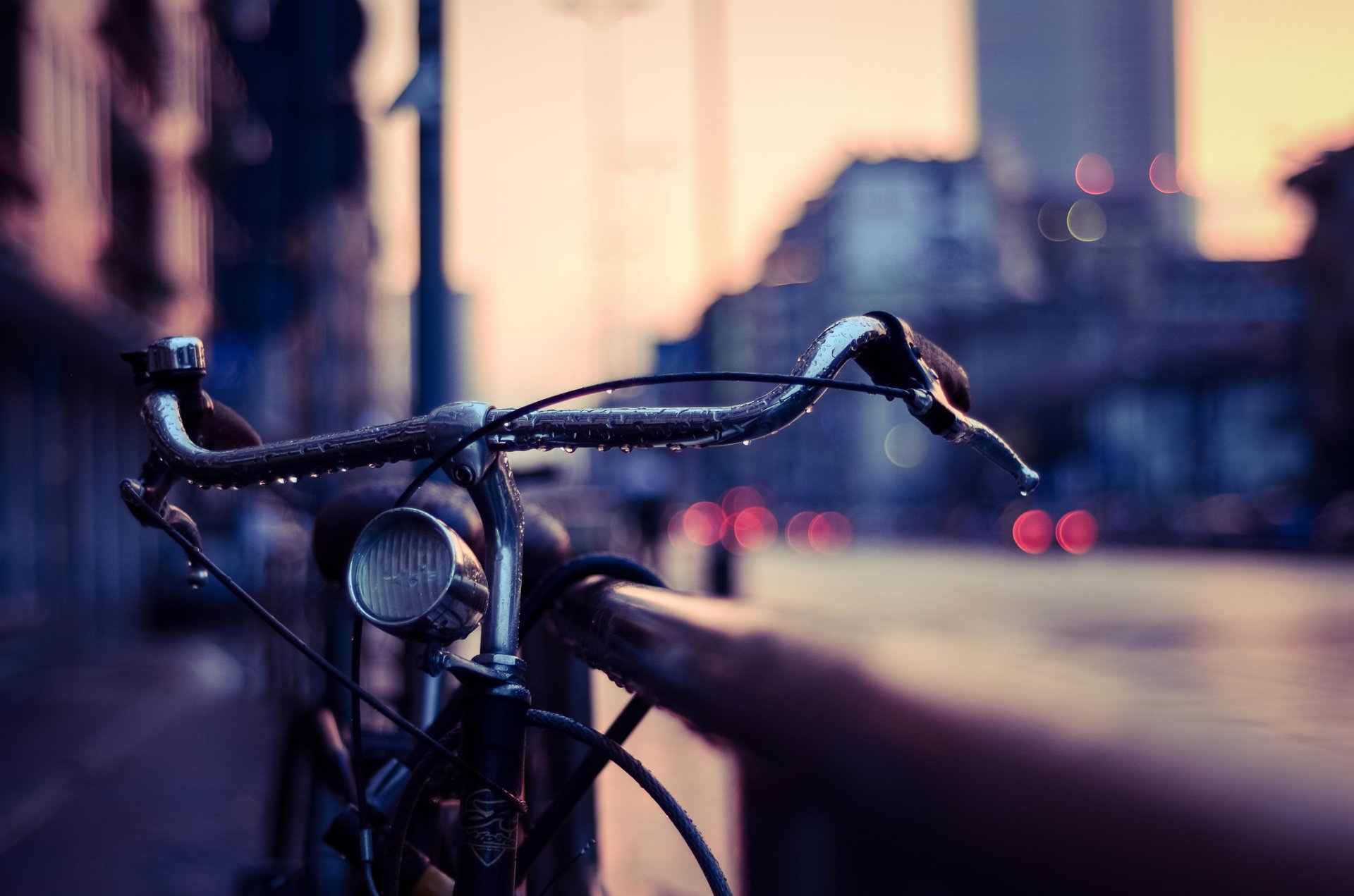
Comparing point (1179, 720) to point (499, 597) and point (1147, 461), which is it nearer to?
point (499, 597)

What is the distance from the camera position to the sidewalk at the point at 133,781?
216 inches

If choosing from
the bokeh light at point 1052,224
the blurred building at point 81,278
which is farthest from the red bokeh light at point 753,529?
the bokeh light at point 1052,224

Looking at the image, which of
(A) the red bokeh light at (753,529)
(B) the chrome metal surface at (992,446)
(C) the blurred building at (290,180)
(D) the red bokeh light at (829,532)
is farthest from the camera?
(D) the red bokeh light at (829,532)

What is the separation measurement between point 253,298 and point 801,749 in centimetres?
1144

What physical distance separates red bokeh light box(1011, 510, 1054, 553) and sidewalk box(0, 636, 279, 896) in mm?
22183

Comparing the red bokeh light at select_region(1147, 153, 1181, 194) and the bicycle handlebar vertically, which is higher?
the red bokeh light at select_region(1147, 153, 1181, 194)

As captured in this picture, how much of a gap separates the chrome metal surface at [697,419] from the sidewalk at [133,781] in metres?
4.07

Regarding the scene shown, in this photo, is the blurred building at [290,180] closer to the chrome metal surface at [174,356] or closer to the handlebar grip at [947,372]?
the chrome metal surface at [174,356]

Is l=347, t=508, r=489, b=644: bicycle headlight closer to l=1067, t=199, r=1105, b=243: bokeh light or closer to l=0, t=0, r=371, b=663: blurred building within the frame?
l=0, t=0, r=371, b=663: blurred building

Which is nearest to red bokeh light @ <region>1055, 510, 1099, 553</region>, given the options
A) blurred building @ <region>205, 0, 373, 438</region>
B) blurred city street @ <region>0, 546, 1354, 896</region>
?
blurred city street @ <region>0, 546, 1354, 896</region>

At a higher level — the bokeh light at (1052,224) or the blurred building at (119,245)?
the bokeh light at (1052,224)

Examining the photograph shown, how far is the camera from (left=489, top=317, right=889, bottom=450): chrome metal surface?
4.51 ft

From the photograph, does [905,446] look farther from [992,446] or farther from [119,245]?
[992,446]

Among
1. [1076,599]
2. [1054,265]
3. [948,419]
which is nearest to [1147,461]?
[1076,599]
